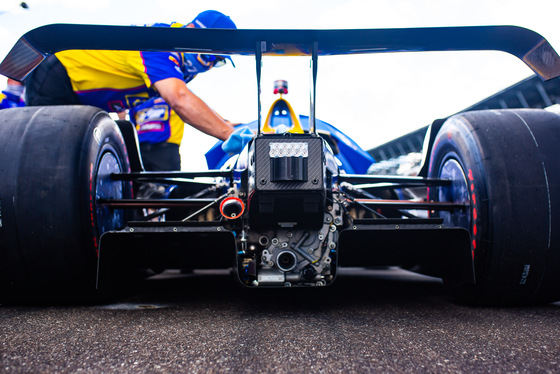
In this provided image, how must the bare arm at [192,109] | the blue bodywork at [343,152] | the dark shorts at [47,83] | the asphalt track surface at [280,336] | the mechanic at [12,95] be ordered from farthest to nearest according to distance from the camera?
the mechanic at [12,95]
the blue bodywork at [343,152]
the dark shorts at [47,83]
the bare arm at [192,109]
the asphalt track surface at [280,336]

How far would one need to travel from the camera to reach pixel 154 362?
1273 millimetres

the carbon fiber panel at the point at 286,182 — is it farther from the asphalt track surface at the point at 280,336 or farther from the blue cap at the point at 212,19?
the blue cap at the point at 212,19

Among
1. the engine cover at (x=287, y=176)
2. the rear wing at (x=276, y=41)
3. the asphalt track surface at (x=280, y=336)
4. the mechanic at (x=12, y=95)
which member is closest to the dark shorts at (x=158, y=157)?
the mechanic at (x=12, y=95)

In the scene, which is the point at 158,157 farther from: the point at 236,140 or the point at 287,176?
the point at 287,176

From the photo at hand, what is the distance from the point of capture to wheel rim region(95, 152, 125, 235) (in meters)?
2.25

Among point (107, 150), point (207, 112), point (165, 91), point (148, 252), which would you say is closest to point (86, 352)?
point (148, 252)

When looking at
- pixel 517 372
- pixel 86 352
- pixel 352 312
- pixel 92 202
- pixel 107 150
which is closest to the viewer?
pixel 517 372

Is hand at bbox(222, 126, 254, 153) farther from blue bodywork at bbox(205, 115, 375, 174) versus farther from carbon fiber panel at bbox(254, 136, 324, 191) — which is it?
carbon fiber panel at bbox(254, 136, 324, 191)

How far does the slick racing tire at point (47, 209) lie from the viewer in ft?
6.44

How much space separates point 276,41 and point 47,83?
2.22m

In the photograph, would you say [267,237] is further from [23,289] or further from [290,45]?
[23,289]

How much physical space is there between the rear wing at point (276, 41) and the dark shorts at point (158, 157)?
81.3 inches

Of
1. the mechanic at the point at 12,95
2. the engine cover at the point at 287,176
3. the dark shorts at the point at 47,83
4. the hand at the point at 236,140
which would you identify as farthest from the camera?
the mechanic at the point at 12,95

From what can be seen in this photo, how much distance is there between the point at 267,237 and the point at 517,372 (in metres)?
1.18
